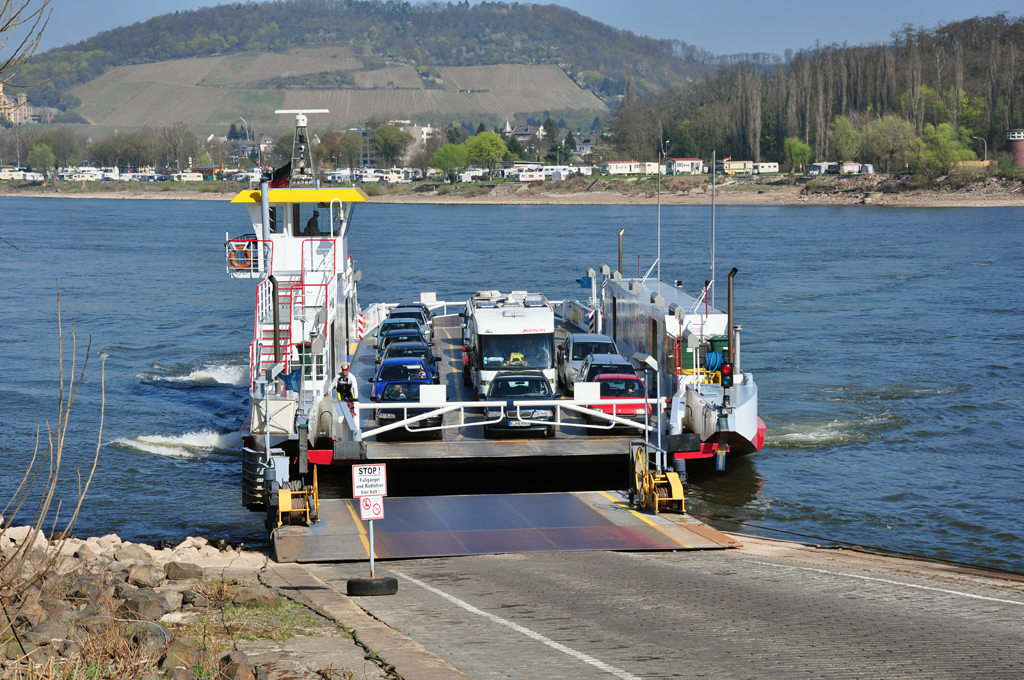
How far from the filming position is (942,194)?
128500 millimetres

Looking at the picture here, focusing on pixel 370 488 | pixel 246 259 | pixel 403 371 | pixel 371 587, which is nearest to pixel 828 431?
pixel 403 371

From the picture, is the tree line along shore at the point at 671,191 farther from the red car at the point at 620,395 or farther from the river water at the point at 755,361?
the red car at the point at 620,395

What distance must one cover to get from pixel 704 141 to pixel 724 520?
179m

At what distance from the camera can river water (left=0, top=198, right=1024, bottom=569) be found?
20.3 metres

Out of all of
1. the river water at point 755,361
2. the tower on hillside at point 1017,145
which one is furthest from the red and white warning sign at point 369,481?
the tower on hillside at point 1017,145

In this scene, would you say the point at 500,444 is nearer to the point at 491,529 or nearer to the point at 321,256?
the point at 491,529

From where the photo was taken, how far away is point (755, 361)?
3616 cm

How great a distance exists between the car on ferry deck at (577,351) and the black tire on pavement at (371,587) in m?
11.1

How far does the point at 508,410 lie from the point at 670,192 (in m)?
134

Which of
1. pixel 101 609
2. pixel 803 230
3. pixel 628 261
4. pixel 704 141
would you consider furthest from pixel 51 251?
pixel 704 141

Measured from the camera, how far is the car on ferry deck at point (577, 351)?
23.0m

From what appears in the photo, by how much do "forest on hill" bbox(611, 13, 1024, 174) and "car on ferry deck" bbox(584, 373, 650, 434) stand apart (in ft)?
409

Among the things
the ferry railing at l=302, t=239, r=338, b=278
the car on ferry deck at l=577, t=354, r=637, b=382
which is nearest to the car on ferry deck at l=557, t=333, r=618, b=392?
the car on ferry deck at l=577, t=354, r=637, b=382

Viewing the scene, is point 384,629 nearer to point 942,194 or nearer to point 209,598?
point 209,598
